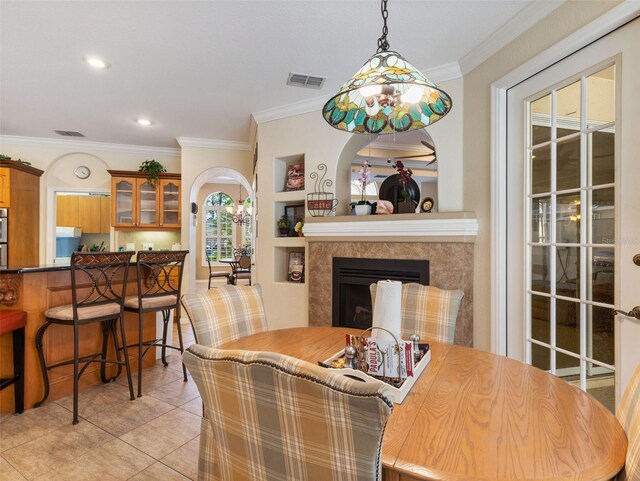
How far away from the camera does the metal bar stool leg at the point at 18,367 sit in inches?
93.9

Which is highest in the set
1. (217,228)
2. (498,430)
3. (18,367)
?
(217,228)

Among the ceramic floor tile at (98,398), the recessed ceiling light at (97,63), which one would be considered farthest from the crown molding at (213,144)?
the ceramic floor tile at (98,398)

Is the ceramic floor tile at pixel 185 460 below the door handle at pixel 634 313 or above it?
below

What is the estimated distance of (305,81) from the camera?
307 cm

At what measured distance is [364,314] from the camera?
10.7ft

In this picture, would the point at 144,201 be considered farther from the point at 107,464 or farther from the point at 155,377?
the point at 107,464

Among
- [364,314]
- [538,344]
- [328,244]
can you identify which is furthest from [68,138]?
[538,344]

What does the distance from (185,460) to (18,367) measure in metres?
1.44

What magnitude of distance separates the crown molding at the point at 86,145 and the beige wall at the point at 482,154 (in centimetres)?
435

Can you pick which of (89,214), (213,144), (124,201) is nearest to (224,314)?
(213,144)

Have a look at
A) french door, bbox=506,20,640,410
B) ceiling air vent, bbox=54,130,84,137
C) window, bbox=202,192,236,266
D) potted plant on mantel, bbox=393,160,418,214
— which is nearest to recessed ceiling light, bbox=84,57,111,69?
ceiling air vent, bbox=54,130,84,137

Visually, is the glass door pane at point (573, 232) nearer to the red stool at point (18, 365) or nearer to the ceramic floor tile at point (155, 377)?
the ceramic floor tile at point (155, 377)

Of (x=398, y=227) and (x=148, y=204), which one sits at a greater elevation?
(x=148, y=204)

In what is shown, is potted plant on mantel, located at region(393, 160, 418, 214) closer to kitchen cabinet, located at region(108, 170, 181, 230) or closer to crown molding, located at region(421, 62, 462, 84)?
crown molding, located at region(421, 62, 462, 84)
